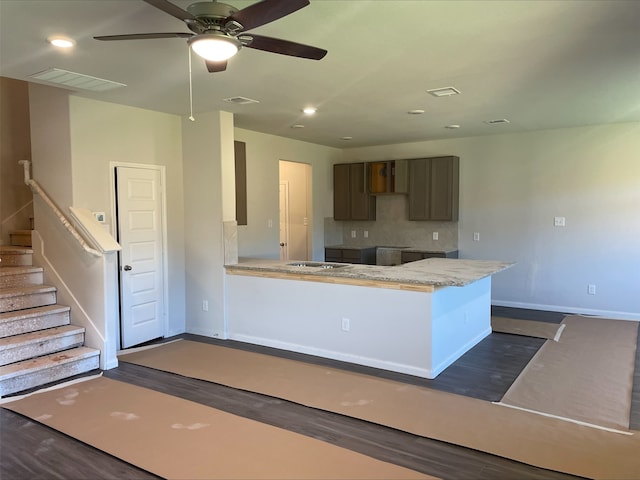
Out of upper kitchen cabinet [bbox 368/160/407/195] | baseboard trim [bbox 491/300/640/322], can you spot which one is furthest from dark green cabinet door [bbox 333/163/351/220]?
baseboard trim [bbox 491/300/640/322]

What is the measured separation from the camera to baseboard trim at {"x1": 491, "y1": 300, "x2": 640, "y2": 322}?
608 cm

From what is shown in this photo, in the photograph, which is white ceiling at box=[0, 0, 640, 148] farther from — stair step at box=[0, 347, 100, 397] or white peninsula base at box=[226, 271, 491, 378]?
stair step at box=[0, 347, 100, 397]

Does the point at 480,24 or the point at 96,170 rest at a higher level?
the point at 480,24

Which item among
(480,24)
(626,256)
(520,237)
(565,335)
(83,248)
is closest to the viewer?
(480,24)

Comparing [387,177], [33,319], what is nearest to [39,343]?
[33,319]

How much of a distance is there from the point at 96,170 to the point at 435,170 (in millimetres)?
4753

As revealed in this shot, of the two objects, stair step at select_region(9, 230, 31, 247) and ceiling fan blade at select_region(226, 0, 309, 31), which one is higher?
ceiling fan blade at select_region(226, 0, 309, 31)

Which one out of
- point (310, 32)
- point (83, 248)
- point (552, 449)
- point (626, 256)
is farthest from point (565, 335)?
point (83, 248)

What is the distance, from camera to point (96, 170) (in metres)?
4.68

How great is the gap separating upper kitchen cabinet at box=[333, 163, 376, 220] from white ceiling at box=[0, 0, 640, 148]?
7.49ft

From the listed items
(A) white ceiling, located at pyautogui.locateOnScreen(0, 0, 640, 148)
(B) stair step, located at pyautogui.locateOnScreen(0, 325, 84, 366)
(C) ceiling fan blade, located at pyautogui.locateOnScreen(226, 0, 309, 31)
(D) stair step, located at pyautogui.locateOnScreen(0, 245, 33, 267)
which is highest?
(A) white ceiling, located at pyautogui.locateOnScreen(0, 0, 640, 148)

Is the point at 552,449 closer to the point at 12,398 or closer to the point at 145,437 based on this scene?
the point at 145,437

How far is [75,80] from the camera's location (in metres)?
3.90

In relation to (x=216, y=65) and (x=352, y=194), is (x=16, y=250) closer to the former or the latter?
(x=216, y=65)
